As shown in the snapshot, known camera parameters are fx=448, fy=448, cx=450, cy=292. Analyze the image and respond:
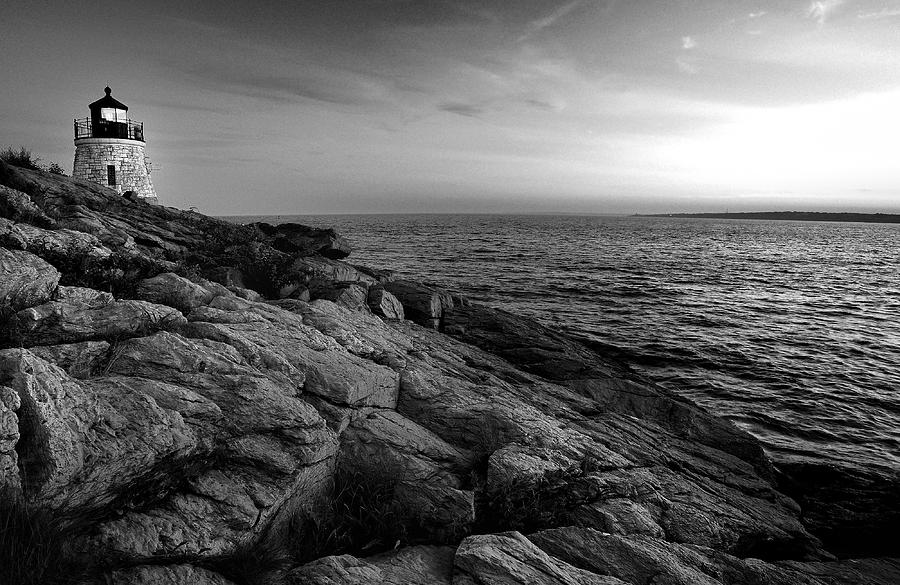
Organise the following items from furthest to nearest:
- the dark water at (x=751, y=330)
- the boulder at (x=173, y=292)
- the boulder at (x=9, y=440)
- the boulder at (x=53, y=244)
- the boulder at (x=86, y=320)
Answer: the dark water at (x=751, y=330)
the boulder at (x=173, y=292)
the boulder at (x=53, y=244)
the boulder at (x=86, y=320)
the boulder at (x=9, y=440)

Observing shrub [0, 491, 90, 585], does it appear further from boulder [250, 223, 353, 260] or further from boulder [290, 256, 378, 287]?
boulder [250, 223, 353, 260]

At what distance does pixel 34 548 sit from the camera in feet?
14.6

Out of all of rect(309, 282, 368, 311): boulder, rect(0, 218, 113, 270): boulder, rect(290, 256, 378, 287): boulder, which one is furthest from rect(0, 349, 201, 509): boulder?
rect(290, 256, 378, 287): boulder

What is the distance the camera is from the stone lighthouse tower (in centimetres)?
3753

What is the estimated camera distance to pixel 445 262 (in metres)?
62.2

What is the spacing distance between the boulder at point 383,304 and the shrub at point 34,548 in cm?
1303

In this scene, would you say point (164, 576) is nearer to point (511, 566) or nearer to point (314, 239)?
point (511, 566)

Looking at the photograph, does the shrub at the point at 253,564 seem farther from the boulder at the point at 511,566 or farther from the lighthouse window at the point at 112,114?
the lighthouse window at the point at 112,114

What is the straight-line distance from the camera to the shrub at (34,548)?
4.37 meters

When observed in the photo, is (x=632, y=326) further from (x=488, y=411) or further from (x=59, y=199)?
(x=59, y=199)

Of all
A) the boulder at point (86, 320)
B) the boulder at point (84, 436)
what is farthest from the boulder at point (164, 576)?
the boulder at point (86, 320)

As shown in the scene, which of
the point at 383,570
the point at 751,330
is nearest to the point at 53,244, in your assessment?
the point at 383,570

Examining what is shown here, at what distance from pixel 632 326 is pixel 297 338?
2625 cm

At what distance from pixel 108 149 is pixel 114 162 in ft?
3.60
